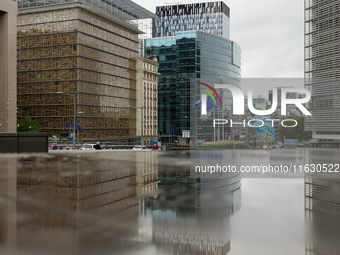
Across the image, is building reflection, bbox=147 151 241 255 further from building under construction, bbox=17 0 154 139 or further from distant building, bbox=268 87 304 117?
building under construction, bbox=17 0 154 139

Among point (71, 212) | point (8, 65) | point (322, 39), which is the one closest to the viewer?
point (71, 212)

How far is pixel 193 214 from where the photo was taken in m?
12.3

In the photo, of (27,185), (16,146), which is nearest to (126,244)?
(27,185)

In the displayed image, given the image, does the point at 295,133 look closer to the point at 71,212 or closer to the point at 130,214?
the point at 130,214

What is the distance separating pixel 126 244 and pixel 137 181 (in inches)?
420

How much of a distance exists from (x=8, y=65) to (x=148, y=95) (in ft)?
170

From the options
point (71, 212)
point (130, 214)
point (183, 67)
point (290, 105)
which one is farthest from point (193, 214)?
point (183, 67)

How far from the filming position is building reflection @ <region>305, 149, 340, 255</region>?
9141 mm

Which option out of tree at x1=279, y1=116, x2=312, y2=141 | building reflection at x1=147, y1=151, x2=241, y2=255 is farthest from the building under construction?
building reflection at x1=147, y1=151, x2=241, y2=255

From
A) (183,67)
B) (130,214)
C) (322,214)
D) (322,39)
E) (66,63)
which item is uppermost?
(183,67)

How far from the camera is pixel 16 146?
136 ft

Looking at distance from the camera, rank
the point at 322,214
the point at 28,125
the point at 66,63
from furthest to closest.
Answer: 1. the point at 66,63
2. the point at 28,125
3. the point at 322,214

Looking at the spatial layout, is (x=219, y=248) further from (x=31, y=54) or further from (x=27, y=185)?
(x=31, y=54)

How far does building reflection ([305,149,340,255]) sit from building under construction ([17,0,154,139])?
73900 millimetres
